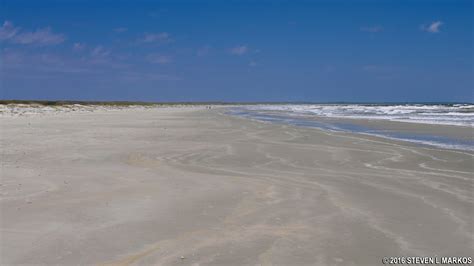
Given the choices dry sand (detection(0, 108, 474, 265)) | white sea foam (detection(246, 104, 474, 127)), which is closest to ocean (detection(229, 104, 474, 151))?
white sea foam (detection(246, 104, 474, 127))

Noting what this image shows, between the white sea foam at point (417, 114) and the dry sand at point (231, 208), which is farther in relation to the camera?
the white sea foam at point (417, 114)

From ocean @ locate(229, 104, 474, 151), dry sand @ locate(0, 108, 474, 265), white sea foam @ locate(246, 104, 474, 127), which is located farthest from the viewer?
white sea foam @ locate(246, 104, 474, 127)

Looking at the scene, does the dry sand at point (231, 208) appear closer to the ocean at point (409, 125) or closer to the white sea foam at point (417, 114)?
the ocean at point (409, 125)

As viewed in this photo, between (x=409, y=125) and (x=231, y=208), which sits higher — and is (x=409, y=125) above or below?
above

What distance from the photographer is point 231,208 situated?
19.2ft

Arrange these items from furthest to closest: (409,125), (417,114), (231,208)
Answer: (417,114)
(409,125)
(231,208)

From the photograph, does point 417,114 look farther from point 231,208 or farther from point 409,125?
point 231,208

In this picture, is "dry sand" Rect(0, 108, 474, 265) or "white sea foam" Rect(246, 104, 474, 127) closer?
"dry sand" Rect(0, 108, 474, 265)

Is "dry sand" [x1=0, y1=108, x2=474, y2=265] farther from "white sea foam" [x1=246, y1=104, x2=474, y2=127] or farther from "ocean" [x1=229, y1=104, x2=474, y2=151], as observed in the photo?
"white sea foam" [x1=246, y1=104, x2=474, y2=127]

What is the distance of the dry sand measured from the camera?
424 centimetres

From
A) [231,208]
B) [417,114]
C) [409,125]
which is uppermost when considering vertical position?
[417,114]

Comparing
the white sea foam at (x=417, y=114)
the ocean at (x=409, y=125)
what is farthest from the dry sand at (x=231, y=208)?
the white sea foam at (x=417, y=114)

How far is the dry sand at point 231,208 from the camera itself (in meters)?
4.24

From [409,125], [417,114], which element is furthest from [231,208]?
[417,114]
